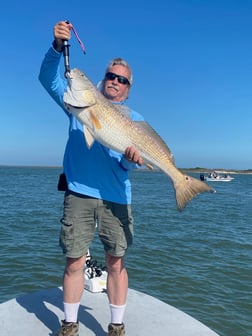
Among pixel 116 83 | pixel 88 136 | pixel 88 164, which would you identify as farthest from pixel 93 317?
pixel 116 83

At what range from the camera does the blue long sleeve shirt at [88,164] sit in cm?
387

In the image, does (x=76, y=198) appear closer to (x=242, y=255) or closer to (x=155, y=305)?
(x=155, y=305)

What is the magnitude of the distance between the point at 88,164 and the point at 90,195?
31 cm

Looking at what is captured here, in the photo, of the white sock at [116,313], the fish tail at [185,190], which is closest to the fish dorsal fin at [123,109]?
the fish tail at [185,190]

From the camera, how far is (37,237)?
14438 millimetres

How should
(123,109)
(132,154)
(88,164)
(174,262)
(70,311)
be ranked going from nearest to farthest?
1. (132,154)
2. (123,109)
3. (88,164)
4. (70,311)
5. (174,262)

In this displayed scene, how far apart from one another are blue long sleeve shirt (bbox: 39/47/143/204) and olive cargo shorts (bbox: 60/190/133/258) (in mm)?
88

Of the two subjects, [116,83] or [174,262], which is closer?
[116,83]

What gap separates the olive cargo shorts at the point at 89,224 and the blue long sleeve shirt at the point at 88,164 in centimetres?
9

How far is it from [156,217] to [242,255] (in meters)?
7.93

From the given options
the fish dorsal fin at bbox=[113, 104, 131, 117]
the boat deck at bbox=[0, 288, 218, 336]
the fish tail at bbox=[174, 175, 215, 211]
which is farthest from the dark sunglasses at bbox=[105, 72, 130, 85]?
the boat deck at bbox=[0, 288, 218, 336]

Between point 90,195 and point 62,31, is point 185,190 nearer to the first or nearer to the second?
point 90,195

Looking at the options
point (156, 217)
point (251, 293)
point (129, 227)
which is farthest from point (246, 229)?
point (129, 227)

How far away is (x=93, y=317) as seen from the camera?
15.1 ft
